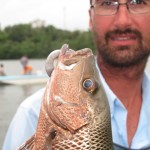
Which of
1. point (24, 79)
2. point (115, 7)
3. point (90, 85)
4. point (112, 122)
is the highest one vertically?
point (115, 7)

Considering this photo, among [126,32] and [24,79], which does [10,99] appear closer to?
[24,79]

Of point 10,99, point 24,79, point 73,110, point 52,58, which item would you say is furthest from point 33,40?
point 73,110

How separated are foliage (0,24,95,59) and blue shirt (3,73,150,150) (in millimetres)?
64956

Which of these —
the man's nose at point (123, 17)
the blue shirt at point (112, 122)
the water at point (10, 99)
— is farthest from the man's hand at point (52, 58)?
the water at point (10, 99)

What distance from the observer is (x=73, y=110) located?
2.16 m

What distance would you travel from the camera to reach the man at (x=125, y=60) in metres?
2.99

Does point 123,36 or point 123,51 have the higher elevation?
point 123,36

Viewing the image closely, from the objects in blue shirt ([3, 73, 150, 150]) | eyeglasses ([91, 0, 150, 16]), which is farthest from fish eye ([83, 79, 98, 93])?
eyeglasses ([91, 0, 150, 16])

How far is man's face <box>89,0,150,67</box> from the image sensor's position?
2986 millimetres

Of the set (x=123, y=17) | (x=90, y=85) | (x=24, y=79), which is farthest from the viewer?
(x=24, y=79)

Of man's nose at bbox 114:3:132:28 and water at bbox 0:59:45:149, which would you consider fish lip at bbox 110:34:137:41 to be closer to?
man's nose at bbox 114:3:132:28

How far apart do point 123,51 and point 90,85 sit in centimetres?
83

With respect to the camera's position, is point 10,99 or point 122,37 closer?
point 122,37

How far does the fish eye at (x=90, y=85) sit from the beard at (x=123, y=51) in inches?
30.8
